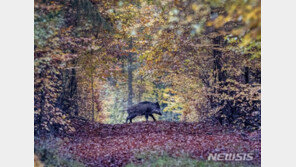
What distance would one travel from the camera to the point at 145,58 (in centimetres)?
819

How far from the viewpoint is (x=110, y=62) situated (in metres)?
7.94

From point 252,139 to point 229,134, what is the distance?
3.55 ft

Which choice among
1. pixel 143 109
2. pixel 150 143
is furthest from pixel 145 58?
pixel 143 109

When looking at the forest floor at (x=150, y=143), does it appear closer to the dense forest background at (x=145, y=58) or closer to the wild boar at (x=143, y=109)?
the dense forest background at (x=145, y=58)

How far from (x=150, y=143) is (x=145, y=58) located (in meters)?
2.70

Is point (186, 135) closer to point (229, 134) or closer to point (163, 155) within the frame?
point (229, 134)

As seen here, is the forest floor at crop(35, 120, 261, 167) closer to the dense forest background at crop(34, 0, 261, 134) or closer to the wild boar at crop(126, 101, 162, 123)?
the dense forest background at crop(34, 0, 261, 134)

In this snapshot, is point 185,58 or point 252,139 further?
point 185,58

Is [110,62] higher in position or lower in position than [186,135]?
higher

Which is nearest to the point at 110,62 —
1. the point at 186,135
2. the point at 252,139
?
the point at 186,135

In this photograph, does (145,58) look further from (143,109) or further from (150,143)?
(143,109)

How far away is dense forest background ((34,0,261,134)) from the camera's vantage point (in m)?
5.90

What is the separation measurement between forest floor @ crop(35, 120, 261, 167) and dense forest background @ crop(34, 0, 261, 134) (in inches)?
16.8

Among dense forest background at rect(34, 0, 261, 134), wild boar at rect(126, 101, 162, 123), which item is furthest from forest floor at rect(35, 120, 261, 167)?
wild boar at rect(126, 101, 162, 123)
